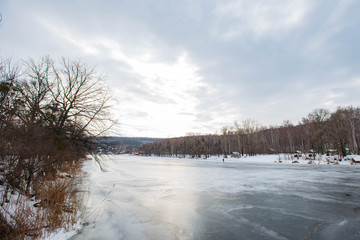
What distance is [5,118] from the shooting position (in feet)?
18.2

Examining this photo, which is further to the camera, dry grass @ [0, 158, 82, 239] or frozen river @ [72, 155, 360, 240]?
frozen river @ [72, 155, 360, 240]

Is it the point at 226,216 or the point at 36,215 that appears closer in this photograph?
the point at 36,215

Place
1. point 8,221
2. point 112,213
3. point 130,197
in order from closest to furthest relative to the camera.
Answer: point 8,221, point 112,213, point 130,197

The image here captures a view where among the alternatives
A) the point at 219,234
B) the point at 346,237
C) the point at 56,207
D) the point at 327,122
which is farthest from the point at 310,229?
the point at 327,122

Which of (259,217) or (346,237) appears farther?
(259,217)

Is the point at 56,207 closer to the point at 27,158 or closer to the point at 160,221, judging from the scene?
the point at 27,158

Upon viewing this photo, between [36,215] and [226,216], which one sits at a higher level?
[36,215]

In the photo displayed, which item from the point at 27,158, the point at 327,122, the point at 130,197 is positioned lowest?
the point at 130,197

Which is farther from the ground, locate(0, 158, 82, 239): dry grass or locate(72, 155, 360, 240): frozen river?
locate(0, 158, 82, 239): dry grass

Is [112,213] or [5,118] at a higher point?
[5,118]

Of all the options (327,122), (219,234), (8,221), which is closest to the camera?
(8,221)

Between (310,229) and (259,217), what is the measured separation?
1519mm

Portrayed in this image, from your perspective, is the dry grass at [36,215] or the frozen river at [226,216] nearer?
the dry grass at [36,215]

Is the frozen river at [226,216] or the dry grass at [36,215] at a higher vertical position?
the dry grass at [36,215]
